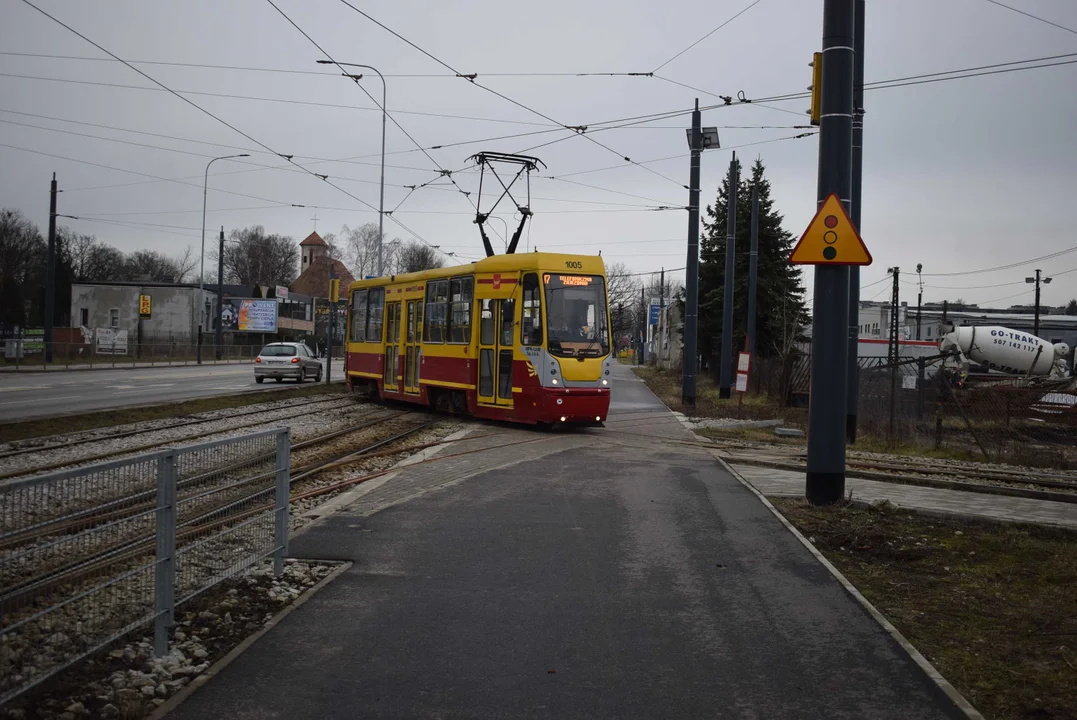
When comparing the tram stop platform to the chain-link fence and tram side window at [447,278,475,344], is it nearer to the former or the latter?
the chain-link fence

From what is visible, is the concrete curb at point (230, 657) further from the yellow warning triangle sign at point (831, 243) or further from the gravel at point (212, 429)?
the gravel at point (212, 429)

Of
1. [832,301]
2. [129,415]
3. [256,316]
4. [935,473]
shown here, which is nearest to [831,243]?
[832,301]

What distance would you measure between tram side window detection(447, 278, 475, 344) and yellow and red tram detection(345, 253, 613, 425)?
0.02 meters

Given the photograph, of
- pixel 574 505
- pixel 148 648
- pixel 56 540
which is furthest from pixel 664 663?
pixel 574 505

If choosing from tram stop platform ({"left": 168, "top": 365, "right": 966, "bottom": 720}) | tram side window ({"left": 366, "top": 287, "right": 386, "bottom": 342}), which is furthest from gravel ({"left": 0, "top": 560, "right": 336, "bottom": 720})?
tram side window ({"left": 366, "top": 287, "right": 386, "bottom": 342})

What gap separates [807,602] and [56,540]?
462cm

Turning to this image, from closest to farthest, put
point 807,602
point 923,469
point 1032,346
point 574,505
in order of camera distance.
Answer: point 807,602, point 574,505, point 923,469, point 1032,346

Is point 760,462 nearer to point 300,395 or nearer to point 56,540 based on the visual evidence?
point 56,540

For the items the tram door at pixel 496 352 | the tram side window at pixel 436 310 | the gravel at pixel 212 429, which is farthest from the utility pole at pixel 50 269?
the tram door at pixel 496 352

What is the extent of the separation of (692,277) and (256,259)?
10592 centimetres

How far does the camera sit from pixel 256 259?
126m

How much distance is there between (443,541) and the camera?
8281mm

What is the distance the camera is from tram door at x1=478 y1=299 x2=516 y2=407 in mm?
19578

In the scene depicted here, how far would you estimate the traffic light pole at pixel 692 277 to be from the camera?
91.6 ft
